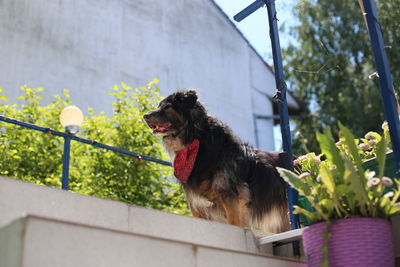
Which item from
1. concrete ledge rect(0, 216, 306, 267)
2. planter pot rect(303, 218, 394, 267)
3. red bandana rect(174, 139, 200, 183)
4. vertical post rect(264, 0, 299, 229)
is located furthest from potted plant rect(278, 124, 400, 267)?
red bandana rect(174, 139, 200, 183)

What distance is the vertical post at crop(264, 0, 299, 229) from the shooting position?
480cm

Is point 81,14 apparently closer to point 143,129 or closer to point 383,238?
point 143,129

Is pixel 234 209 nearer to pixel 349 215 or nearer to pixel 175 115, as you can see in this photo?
pixel 175 115

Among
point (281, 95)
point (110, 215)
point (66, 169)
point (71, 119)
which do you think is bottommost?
point (110, 215)

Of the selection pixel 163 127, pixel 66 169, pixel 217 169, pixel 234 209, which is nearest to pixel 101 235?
pixel 234 209

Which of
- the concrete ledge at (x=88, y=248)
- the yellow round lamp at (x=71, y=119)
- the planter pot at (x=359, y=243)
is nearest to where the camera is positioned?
the concrete ledge at (x=88, y=248)

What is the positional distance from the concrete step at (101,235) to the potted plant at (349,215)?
1.50 ft

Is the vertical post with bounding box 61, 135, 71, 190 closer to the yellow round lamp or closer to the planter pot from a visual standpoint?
the yellow round lamp

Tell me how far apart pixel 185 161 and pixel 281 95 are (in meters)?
1.20

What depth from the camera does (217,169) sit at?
19.0 ft

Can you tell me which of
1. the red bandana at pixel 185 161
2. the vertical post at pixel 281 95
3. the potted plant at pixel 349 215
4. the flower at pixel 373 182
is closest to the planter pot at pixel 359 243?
the potted plant at pixel 349 215

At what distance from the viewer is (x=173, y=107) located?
611cm

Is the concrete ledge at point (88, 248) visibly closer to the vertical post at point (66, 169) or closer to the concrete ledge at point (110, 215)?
the concrete ledge at point (110, 215)

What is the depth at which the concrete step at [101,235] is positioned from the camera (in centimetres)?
237
